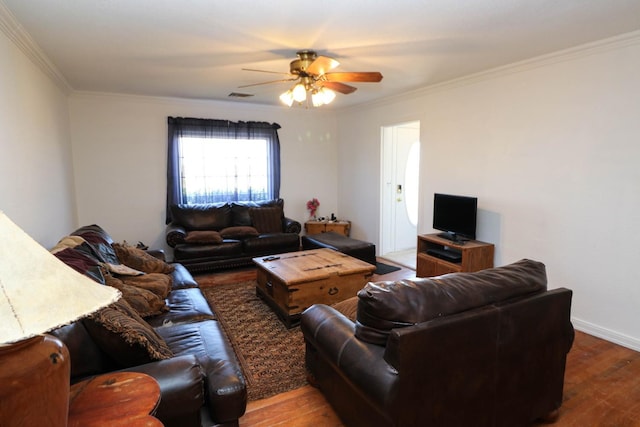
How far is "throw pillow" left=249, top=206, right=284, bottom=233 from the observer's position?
17.3 feet

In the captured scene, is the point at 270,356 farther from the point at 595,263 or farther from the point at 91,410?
the point at 595,263

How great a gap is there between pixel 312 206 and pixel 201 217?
2.03m

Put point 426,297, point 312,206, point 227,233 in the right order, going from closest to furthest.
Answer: point 426,297
point 227,233
point 312,206

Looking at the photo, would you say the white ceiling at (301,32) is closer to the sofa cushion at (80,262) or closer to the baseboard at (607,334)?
the sofa cushion at (80,262)

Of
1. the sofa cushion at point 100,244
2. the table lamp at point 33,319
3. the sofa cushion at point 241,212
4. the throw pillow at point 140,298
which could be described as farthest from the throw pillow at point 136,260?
the table lamp at point 33,319

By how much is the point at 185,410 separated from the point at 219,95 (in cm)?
434

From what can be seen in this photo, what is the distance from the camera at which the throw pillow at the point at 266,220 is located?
5.28 meters

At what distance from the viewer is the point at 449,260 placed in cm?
379

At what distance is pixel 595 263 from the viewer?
117 inches

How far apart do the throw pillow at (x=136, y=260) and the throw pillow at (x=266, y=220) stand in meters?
2.17

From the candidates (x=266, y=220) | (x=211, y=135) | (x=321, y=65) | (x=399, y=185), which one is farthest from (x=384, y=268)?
(x=211, y=135)

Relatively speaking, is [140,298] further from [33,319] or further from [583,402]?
[583,402]

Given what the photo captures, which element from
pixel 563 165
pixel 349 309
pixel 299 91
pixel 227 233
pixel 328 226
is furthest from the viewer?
pixel 328 226

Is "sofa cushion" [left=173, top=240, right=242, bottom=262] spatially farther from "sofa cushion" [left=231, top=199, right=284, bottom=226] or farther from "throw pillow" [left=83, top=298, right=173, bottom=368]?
"throw pillow" [left=83, top=298, right=173, bottom=368]
